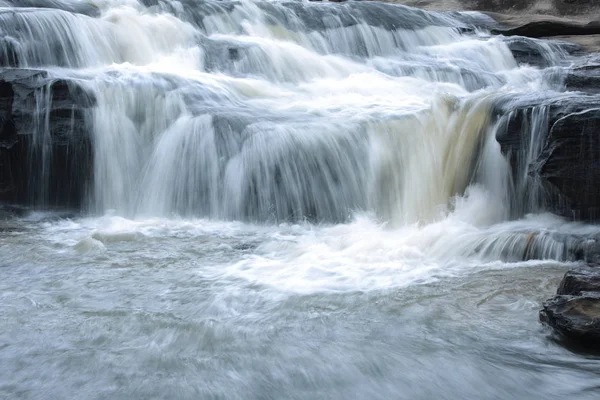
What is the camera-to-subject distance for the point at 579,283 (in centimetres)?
446

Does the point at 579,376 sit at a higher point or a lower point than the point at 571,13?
lower

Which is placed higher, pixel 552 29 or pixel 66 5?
pixel 552 29

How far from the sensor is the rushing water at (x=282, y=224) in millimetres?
4055

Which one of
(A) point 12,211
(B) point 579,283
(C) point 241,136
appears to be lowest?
(A) point 12,211

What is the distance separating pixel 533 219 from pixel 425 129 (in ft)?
5.92

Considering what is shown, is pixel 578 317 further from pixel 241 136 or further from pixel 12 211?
pixel 12 211

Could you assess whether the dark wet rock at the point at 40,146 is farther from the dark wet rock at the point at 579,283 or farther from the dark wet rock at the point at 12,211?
the dark wet rock at the point at 579,283

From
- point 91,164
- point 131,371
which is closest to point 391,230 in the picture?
point 91,164

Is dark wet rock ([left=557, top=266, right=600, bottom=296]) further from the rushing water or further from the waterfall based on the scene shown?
the waterfall

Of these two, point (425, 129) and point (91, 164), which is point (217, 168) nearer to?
point (91, 164)

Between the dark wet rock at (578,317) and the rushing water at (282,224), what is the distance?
127 mm

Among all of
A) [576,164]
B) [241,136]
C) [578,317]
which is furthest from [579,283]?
[241,136]

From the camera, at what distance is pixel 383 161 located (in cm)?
806

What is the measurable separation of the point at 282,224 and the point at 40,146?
2821 mm
